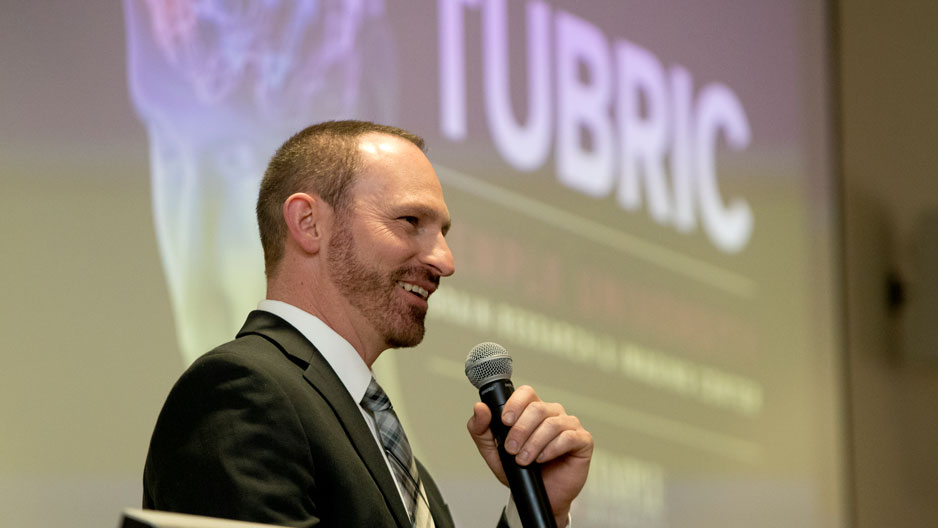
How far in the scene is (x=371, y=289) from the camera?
71.6 inches

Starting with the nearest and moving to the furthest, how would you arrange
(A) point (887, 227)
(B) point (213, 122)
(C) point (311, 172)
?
(C) point (311, 172)
(B) point (213, 122)
(A) point (887, 227)

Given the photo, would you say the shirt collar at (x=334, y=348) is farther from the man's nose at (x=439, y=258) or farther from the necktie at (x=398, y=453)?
the man's nose at (x=439, y=258)

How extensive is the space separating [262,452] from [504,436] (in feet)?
1.19

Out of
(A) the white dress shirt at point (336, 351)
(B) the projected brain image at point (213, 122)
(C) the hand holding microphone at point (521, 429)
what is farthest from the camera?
(B) the projected brain image at point (213, 122)

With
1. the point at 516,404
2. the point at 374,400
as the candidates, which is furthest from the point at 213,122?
the point at 516,404

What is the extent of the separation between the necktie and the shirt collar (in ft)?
0.10

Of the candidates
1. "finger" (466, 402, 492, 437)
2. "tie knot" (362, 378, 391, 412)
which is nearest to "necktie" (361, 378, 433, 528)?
"tie knot" (362, 378, 391, 412)

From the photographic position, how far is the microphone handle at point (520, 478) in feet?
5.03

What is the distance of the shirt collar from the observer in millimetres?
1783

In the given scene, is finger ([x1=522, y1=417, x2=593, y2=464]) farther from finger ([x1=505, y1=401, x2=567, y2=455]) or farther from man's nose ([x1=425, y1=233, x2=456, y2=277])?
man's nose ([x1=425, y1=233, x2=456, y2=277])

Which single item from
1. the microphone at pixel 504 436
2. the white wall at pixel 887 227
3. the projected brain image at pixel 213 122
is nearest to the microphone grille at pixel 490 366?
the microphone at pixel 504 436

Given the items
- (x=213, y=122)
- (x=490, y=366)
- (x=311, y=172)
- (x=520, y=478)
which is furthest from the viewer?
(x=213, y=122)

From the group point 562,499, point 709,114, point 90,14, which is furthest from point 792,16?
point 562,499

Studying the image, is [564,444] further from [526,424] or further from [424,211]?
[424,211]
